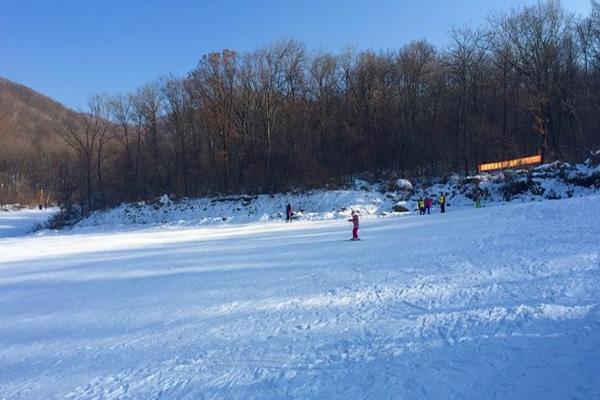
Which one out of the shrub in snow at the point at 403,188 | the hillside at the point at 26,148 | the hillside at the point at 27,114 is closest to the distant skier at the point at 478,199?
the shrub in snow at the point at 403,188

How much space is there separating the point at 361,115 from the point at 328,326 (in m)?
42.6

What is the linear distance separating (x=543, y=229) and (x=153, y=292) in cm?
1359

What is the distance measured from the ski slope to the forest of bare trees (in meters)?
27.9

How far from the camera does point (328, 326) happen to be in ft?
23.1

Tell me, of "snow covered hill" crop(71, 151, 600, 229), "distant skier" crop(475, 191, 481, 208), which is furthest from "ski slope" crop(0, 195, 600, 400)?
"snow covered hill" crop(71, 151, 600, 229)

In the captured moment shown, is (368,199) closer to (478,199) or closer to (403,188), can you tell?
(403,188)

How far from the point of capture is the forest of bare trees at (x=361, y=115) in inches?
1607

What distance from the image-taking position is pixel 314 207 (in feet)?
117

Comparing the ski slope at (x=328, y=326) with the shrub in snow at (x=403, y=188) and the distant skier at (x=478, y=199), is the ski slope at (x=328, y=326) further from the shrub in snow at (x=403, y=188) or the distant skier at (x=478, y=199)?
the shrub in snow at (x=403, y=188)

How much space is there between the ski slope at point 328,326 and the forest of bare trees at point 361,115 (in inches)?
1097

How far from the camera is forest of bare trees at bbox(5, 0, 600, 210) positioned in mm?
40812

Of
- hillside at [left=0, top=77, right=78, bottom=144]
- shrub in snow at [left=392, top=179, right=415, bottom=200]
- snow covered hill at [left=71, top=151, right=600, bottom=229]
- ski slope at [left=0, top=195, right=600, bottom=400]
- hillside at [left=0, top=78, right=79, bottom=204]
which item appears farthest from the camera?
hillside at [left=0, top=77, right=78, bottom=144]

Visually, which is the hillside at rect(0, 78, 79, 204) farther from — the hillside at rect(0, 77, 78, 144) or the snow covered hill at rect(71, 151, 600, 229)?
the snow covered hill at rect(71, 151, 600, 229)

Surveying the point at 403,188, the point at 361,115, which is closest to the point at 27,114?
the point at 361,115
